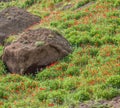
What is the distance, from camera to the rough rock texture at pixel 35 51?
17.4m

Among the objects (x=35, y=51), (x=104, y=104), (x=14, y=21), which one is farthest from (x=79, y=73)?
(x=14, y=21)

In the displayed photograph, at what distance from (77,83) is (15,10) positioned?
13.0m

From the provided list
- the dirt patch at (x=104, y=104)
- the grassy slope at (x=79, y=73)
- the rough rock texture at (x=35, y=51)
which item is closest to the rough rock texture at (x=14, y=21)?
the grassy slope at (x=79, y=73)

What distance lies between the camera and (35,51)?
17562 mm

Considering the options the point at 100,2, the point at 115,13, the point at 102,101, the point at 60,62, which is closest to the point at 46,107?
the point at 102,101

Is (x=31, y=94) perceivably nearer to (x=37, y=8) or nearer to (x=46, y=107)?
(x=46, y=107)

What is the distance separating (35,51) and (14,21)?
8232 millimetres

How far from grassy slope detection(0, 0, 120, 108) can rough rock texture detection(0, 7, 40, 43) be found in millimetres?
2434

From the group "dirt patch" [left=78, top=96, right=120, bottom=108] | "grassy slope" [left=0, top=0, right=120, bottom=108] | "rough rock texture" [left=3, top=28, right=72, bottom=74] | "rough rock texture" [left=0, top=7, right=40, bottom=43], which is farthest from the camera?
"rough rock texture" [left=0, top=7, right=40, bottom=43]

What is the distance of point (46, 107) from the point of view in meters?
12.0

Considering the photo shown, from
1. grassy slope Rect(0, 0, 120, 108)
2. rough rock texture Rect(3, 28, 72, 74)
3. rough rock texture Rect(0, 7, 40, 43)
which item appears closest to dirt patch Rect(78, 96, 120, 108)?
grassy slope Rect(0, 0, 120, 108)

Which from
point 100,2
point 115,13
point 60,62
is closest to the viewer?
point 60,62

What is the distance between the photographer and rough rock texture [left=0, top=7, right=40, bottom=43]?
81.0 ft

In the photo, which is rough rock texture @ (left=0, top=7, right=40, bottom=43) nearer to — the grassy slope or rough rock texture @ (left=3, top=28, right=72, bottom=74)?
the grassy slope
